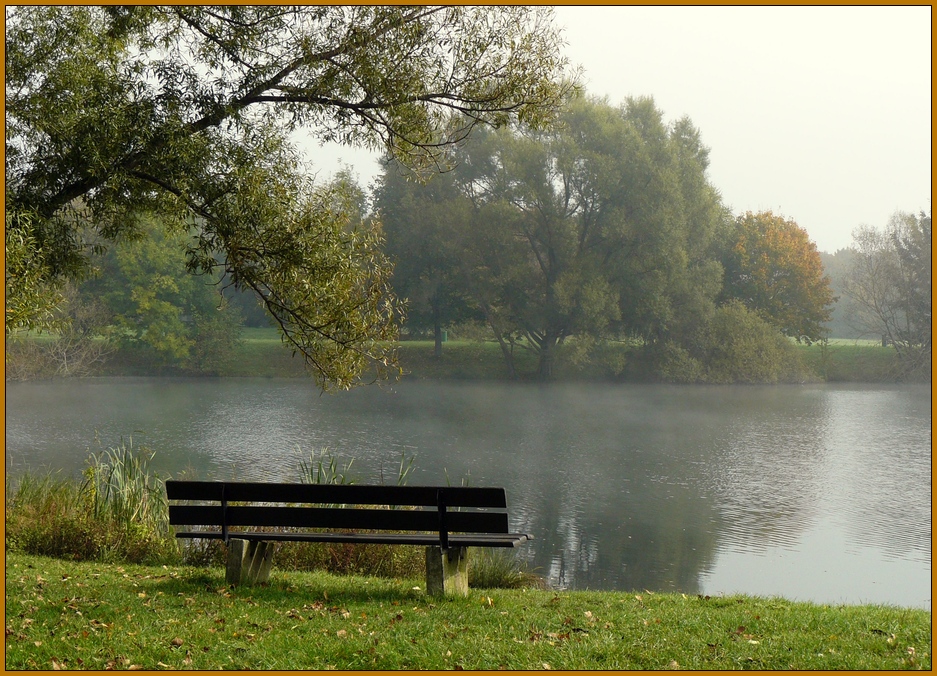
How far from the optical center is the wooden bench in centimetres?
573

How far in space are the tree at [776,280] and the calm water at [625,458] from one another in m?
8.77

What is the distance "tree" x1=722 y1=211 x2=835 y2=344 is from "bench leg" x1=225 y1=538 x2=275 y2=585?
131ft

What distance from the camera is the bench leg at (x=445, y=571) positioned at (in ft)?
19.3

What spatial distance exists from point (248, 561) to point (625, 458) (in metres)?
14.5

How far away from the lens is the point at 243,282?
27.2 feet

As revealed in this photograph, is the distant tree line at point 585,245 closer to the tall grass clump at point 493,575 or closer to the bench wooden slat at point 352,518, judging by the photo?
the tall grass clump at point 493,575

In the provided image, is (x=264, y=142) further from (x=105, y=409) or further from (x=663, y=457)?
(x=105, y=409)

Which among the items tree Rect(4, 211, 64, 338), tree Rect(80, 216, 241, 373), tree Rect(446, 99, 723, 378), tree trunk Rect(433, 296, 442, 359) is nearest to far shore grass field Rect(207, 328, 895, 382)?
tree trunk Rect(433, 296, 442, 359)

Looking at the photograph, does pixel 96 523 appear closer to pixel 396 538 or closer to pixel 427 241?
pixel 396 538

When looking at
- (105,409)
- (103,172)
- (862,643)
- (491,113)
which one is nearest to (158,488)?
(103,172)

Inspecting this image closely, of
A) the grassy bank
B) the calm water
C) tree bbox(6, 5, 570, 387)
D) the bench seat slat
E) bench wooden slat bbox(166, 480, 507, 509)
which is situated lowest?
the calm water

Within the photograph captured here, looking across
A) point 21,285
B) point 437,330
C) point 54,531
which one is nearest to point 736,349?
point 437,330

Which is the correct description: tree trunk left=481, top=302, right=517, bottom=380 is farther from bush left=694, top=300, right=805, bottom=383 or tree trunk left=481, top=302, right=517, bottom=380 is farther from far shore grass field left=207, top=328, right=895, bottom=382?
bush left=694, top=300, right=805, bottom=383

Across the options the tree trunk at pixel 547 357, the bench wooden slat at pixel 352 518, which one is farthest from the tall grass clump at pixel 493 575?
the tree trunk at pixel 547 357
